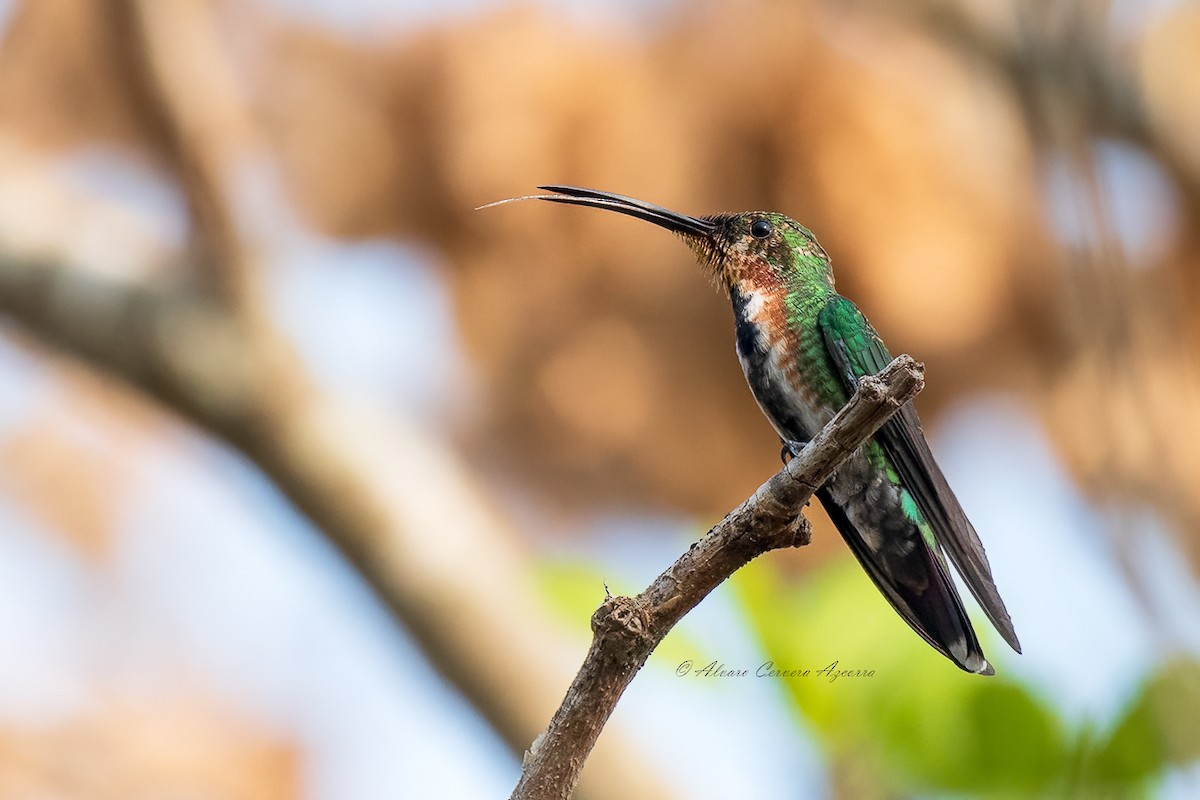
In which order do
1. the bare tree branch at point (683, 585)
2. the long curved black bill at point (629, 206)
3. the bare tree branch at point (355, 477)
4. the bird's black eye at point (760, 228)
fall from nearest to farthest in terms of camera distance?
the bare tree branch at point (683, 585) → the long curved black bill at point (629, 206) → the bird's black eye at point (760, 228) → the bare tree branch at point (355, 477)

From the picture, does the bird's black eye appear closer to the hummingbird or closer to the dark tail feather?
the hummingbird

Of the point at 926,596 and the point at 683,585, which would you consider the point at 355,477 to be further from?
the point at 683,585

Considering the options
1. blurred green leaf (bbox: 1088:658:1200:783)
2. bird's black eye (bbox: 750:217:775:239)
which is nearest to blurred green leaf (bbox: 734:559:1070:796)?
blurred green leaf (bbox: 1088:658:1200:783)

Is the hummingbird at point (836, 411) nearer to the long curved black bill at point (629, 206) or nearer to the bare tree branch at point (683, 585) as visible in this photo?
the long curved black bill at point (629, 206)

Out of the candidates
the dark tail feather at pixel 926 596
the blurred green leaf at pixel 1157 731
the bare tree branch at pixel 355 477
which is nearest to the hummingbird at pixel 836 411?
the dark tail feather at pixel 926 596

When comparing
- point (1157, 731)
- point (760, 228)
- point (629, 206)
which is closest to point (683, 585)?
point (629, 206)

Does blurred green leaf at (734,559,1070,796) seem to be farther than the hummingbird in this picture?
Yes

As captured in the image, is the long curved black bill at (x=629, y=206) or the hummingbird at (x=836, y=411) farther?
the long curved black bill at (x=629, y=206)

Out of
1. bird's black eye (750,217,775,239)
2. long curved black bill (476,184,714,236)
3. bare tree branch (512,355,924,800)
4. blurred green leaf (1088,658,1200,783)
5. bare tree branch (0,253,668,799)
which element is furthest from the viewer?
bare tree branch (0,253,668,799)
